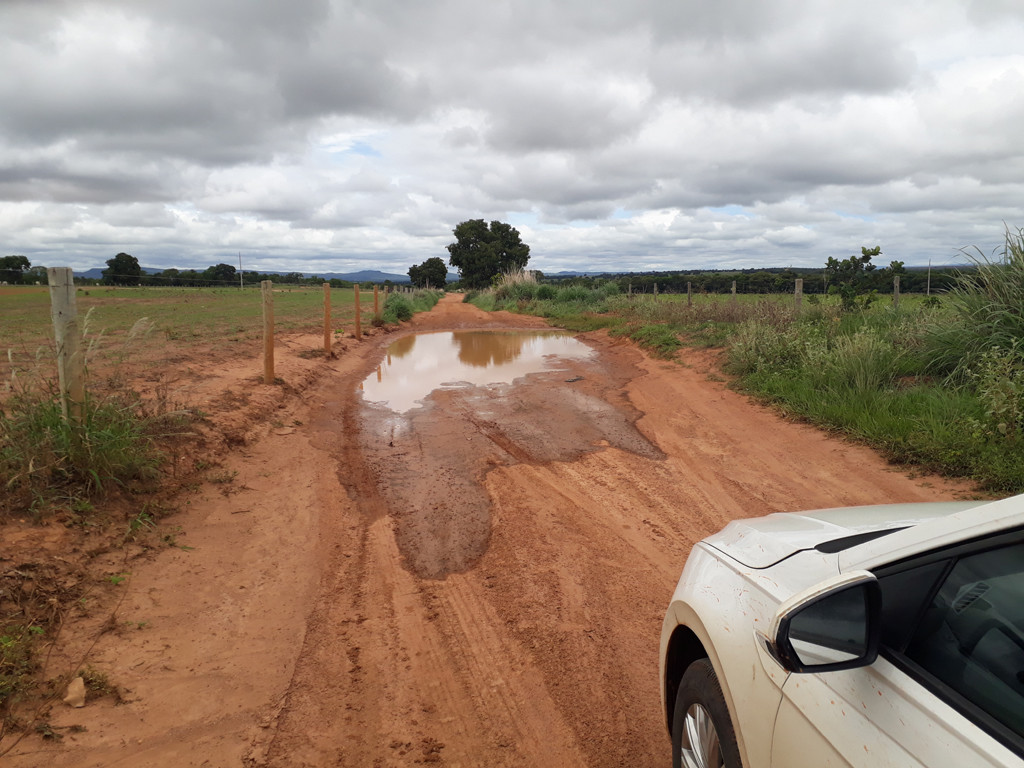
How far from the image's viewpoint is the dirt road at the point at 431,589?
3.13 meters

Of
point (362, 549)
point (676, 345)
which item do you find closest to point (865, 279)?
point (676, 345)

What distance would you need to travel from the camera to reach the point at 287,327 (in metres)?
22.7

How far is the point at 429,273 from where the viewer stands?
108 m

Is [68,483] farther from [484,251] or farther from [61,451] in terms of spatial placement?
[484,251]

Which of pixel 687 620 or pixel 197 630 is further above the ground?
pixel 687 620

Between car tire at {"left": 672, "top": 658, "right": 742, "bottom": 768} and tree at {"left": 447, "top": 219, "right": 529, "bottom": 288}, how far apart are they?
7280cm

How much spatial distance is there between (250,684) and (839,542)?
302cm

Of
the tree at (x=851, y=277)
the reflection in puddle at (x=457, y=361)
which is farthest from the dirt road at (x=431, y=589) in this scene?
the tree at (x=851, y=277)

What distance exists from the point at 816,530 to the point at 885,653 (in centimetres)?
76

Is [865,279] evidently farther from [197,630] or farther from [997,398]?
[197,630]

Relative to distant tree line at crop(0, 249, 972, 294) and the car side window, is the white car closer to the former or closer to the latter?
the car side window

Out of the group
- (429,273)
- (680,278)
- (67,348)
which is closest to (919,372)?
(67,348)

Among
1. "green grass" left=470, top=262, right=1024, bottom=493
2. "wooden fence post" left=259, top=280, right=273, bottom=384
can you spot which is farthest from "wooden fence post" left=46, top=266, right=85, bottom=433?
"green grass" left=470, top=262, right=1024, bottom=493

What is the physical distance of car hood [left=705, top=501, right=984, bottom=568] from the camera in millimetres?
2164
